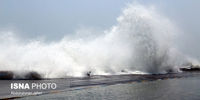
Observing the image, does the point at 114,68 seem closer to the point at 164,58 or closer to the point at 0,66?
the point at 164,58

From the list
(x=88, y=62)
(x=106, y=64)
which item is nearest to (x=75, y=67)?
(x=88, y=62)

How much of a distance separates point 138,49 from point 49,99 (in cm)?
3594

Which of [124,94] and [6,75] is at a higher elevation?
[6,75]

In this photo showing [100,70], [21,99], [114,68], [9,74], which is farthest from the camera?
[114,68]

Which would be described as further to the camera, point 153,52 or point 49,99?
point 153,52

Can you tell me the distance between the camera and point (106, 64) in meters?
48.5

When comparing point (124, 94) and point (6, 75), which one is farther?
point (6, 75)

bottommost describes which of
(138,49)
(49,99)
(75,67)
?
(49,99)

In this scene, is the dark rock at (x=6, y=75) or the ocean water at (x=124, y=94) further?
the dark rock at (x=6, y=75)

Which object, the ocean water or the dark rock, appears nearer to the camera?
the ocean water

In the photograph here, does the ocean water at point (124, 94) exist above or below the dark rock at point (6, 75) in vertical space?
below

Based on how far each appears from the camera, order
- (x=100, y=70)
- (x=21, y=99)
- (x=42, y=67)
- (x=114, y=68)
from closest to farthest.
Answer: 1. (x=21, y=99)
2. (x=42, y=67)
3. (x=100, y=70)
4. (x=114, y=68)

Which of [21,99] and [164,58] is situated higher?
[164,58]

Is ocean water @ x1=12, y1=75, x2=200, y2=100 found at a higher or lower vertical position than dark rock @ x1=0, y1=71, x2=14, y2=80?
lower
